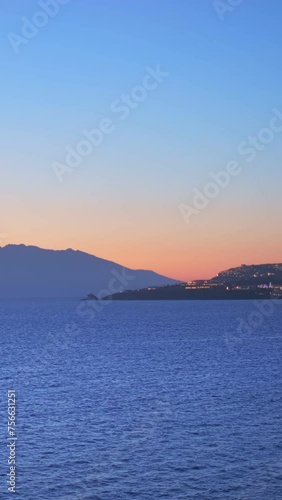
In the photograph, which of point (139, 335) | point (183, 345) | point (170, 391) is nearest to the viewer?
point (170, 391)

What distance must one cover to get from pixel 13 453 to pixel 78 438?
348 inches

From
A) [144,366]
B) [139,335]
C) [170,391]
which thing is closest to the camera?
[170,391]

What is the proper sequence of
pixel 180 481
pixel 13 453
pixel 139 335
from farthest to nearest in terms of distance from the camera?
pixel 139 335 < pixel 13 453 < pixel 180 481

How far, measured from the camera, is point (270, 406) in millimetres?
76938

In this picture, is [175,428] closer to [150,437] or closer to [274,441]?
[150,437]

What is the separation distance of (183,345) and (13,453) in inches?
4066

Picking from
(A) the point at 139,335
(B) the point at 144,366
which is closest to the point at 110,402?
(B) the point at 144,366

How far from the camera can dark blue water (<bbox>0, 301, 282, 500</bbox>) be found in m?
50.1

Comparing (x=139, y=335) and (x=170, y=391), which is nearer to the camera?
(x=170, y=391)

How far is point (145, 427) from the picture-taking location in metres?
66.4

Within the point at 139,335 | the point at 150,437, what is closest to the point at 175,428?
the point at 150,437

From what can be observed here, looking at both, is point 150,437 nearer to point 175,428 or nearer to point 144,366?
point 175,428

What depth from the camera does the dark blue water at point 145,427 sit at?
50.1 meters

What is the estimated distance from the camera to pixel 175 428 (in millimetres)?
65688
